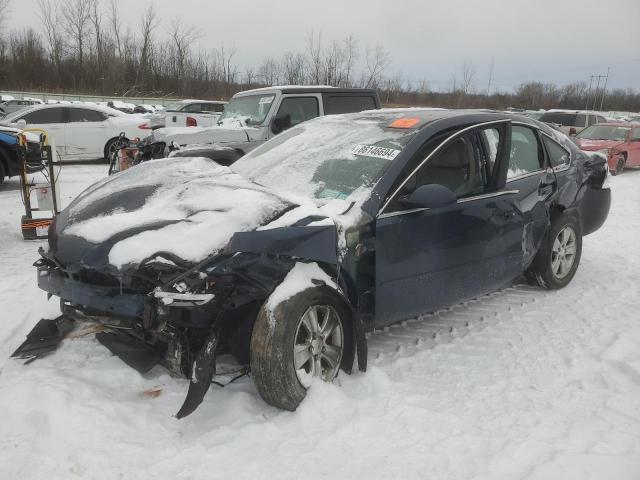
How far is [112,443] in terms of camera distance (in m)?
2.56

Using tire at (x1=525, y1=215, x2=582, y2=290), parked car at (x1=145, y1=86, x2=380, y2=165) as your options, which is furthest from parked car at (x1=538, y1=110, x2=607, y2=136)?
tire at (x1=525, y1=215, x2=582, y2=290)

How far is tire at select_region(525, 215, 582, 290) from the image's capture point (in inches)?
190

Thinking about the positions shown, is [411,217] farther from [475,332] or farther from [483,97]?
[483,97]

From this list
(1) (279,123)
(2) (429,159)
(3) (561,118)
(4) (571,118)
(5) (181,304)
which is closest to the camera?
(5) (181,304)

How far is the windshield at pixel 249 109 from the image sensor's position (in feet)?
28.9

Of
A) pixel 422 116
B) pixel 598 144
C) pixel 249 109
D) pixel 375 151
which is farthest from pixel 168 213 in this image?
pixel 598 144

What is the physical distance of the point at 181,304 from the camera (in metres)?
2.61

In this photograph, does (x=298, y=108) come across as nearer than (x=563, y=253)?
No

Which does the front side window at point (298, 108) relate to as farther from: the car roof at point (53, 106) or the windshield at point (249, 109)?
the car roof at point (53, 106)

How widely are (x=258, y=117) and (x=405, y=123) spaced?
17.6 ft

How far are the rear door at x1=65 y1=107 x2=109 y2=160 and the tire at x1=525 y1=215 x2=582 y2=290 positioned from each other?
11689 mm

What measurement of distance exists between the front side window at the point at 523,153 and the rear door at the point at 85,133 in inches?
455

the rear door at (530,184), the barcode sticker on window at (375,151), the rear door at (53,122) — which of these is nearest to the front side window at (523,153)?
the rear door at (530,184)

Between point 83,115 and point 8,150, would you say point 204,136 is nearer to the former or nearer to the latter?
point 8,150
